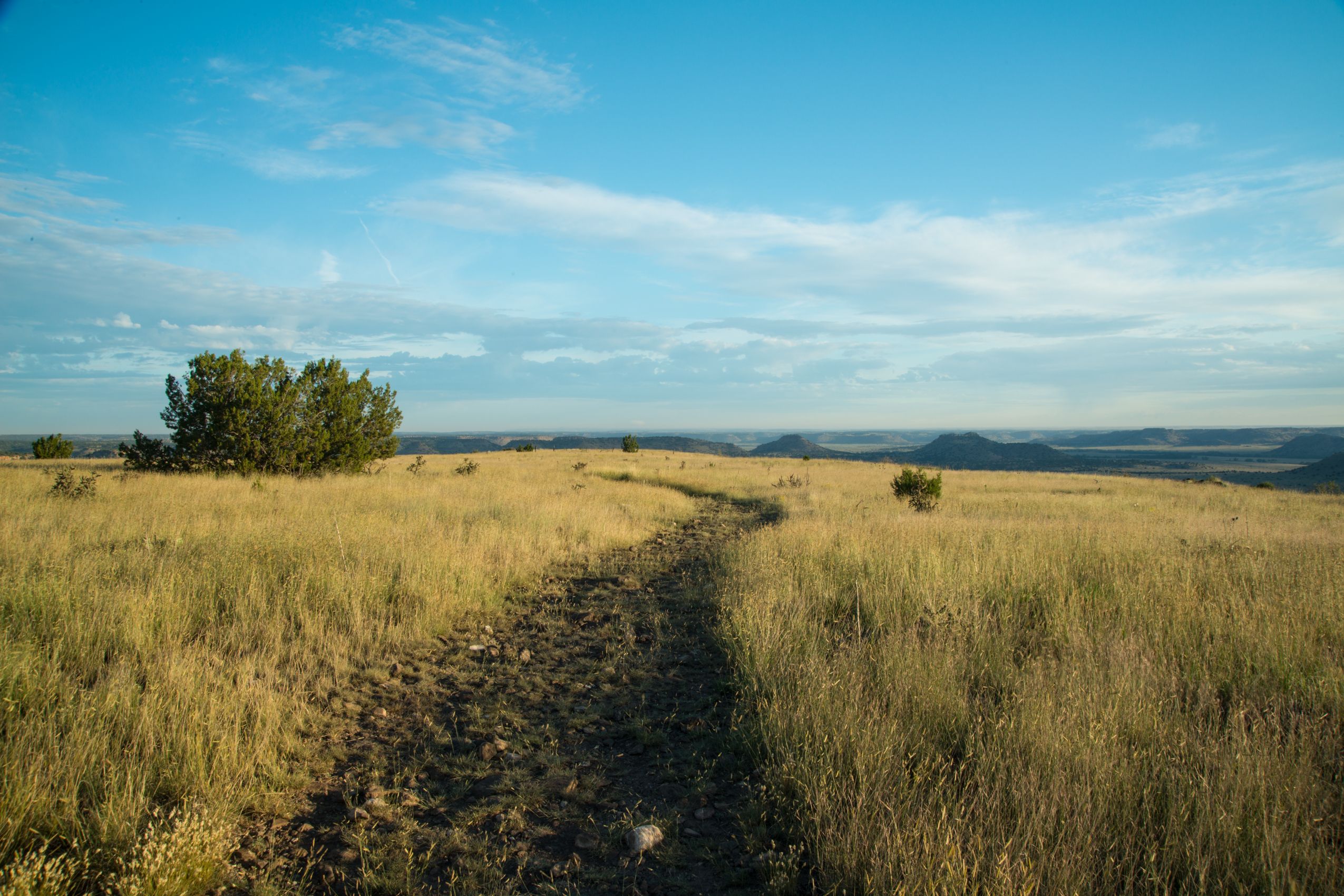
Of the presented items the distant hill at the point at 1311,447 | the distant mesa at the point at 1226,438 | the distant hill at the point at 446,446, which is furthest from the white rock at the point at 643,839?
the distant mesa at the point at 1226,438

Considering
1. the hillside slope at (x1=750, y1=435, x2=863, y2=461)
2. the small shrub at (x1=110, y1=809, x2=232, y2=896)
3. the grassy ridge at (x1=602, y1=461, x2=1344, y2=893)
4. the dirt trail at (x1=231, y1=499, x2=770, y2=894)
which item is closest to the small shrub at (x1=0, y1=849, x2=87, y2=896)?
the small shrub at (x1=110, y1=809, x2=232, y2=896)

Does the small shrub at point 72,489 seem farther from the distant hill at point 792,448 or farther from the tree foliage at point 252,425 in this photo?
the distant hill at point 792,448

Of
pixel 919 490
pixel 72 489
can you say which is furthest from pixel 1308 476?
pixel 72 489

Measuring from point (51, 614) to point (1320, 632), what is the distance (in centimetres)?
1119

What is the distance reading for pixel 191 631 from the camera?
554 centimetres

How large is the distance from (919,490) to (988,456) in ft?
313

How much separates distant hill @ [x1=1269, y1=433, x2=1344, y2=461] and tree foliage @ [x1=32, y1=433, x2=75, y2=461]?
171 m

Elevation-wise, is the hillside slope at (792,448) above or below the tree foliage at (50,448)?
below

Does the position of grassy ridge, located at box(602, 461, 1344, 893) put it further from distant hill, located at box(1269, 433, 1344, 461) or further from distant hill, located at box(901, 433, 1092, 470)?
distant hill, located at box(1269, 433, 1344, 461)

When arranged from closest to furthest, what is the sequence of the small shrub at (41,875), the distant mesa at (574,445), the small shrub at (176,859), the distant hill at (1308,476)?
the small shrub at (41,875)
the small shrub at (176,859)
the distant hill at (1308,476)
the distant mesa at (574,445)

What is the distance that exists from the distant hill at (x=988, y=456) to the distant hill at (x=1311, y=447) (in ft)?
192

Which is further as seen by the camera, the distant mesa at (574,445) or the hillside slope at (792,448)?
the hillside slope at (792,448)

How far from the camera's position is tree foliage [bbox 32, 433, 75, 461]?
27.9 meters

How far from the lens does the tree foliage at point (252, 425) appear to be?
58.1 feet
